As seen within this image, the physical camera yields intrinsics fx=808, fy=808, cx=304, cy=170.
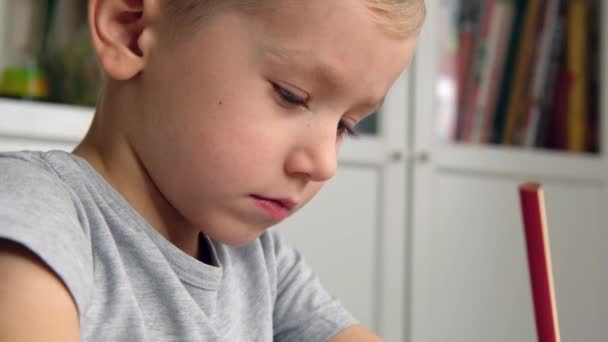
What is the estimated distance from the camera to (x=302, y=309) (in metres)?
0.77

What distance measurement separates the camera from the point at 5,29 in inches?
57.2

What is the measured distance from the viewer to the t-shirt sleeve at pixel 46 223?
455mm

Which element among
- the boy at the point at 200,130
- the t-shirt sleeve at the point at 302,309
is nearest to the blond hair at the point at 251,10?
the boy at the point at 200,130

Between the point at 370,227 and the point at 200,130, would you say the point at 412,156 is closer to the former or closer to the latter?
the point at 370,227

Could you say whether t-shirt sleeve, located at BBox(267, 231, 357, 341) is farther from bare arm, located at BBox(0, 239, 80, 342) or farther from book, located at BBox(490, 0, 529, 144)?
book, located at BBox(490, 0, 529, 144)

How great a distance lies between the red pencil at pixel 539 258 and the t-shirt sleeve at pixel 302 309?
31 centimetres

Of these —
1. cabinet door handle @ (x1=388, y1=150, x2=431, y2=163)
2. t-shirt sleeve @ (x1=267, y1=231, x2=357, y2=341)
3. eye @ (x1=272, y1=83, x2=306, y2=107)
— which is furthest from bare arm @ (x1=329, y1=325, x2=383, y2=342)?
cabinet door handle @ (x1=388, y1=150, x2=431, y2=163)

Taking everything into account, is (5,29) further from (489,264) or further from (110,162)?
(489,264)

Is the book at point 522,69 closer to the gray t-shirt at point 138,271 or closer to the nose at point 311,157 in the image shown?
the gray t-shirt at point 138,271

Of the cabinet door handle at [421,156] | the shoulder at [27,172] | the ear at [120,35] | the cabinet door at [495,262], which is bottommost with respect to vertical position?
the cabinet door at [495,262]

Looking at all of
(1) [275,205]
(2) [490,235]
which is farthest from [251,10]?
(2) [490,235]

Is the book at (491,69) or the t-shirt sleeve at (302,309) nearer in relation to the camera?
the t-shirt sleeve at (302,309)

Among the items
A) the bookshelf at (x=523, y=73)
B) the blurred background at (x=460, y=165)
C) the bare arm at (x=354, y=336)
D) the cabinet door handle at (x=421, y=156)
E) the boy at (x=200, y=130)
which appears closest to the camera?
the boy at (x=200, y=130)

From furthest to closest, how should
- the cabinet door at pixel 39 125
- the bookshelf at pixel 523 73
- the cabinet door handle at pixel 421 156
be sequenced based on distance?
the bookshelf at pixel 523 73 < the cabinet door handle at pixel 421 156 < the cabinet door at pixel 39 125
